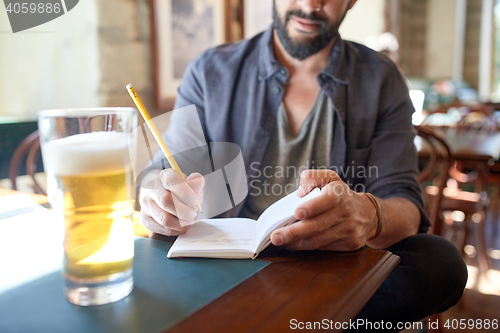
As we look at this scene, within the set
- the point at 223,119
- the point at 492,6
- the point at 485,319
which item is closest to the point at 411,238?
the point at 223,119

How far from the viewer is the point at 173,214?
707 mm

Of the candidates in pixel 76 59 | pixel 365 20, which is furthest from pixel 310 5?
pixel 365 20

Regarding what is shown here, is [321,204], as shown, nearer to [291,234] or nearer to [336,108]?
[291,234]

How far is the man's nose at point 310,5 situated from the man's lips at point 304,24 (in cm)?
3

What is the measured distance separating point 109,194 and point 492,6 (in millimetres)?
8821

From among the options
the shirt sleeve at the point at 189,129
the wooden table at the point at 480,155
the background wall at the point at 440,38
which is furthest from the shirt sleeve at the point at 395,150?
the background wall at the point at 440,38

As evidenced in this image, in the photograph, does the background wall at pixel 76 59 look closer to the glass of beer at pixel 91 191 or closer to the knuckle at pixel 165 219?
the knuckle at pixel 165 219

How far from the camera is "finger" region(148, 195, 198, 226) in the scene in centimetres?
70

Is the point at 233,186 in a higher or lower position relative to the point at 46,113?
lower

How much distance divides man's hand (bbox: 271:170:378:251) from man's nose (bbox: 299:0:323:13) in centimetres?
74

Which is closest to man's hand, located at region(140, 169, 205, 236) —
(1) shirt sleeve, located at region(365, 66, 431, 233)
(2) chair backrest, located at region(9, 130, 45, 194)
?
(1) shirt sleeve, located at region(365, 66, 431, 233)

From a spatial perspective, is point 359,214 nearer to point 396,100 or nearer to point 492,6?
point 396,100

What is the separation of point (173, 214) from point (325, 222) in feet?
0.91

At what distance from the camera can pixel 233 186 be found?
1.25 m
